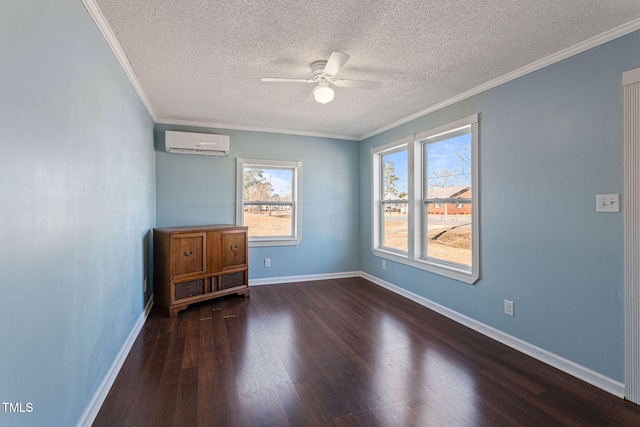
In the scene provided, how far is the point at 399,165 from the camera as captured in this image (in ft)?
14.0

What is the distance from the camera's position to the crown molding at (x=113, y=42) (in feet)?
5.42

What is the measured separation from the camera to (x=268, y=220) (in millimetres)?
4602

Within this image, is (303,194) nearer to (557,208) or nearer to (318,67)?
(318,67)

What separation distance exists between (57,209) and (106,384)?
1.31m

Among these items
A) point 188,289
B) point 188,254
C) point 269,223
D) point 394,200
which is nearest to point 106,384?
point 188,289

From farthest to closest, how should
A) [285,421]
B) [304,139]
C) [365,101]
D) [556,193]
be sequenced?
1. [304,139]
2. [365,101]
3. [556,193]
4. [285,421]

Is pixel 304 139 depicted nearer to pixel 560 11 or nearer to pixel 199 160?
pixel 199 160

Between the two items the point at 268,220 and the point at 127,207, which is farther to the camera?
the point at 268,220

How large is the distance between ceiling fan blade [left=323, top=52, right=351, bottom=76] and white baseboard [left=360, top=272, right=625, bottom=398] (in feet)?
8.83

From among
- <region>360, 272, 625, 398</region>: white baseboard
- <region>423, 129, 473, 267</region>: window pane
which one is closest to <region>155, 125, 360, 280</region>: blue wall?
<region>423, 129, 473, 267</region>: window pane

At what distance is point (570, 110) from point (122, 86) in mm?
3496

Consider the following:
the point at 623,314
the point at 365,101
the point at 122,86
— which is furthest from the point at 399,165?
the point at 122,86

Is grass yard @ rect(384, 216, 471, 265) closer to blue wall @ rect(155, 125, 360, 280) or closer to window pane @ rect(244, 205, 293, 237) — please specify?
blue wall @ rect(155, 125, 360, 280)

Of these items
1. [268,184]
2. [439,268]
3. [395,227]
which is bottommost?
→ [439,268]
